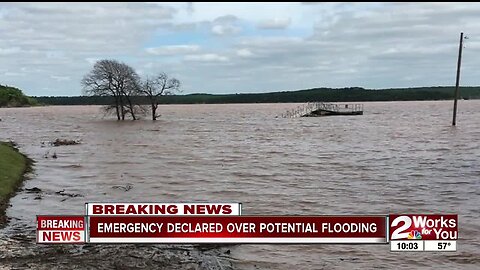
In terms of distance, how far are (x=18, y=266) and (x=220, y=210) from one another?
4996mm

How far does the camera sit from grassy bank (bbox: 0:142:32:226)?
16728 millimetres

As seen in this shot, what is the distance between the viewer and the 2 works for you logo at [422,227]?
6.47 meters
